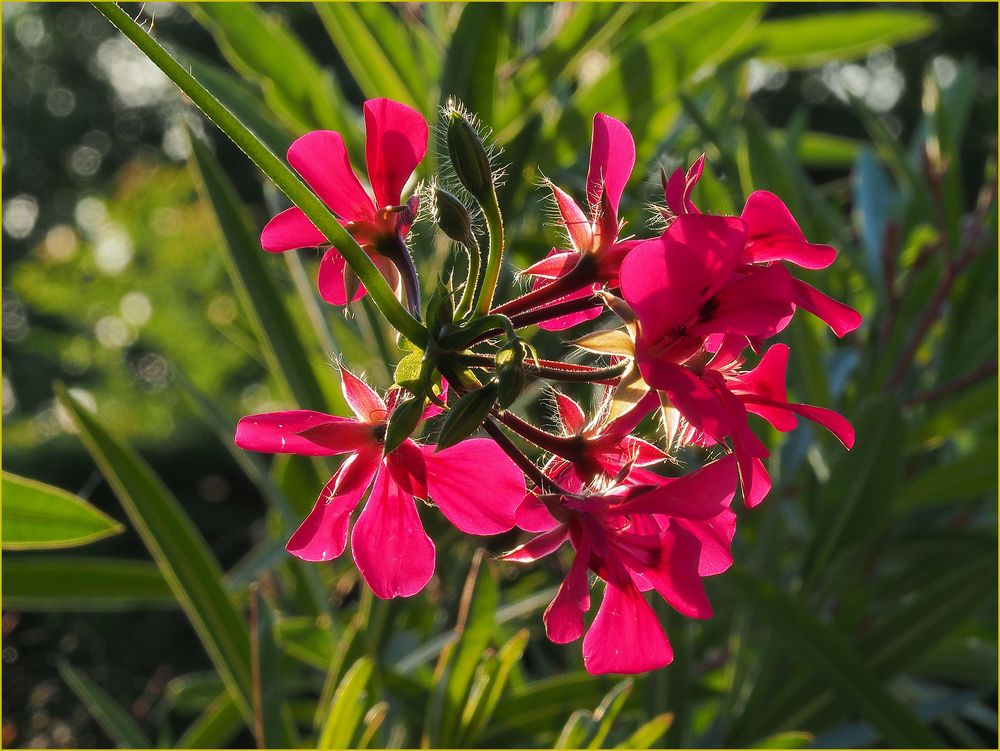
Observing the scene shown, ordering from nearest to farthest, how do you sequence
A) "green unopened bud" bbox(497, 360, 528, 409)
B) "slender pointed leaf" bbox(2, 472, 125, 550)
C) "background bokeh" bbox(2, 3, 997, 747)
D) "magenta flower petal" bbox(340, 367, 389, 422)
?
"green unopened bud" bbox(497, 360, 528, 409) → "magenta flower petal" bbox(340, 367, 389, 422) → "slender pointed leaf" bbox(2, 472, 125, 550) → "background bokeh" bbox(2, 3, 997, 747)

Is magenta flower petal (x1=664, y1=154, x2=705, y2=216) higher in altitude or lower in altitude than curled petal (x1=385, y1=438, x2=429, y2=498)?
higher

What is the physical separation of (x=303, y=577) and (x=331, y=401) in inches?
7.5

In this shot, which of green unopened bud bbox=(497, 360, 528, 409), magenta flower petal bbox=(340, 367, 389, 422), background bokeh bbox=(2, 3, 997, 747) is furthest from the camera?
background bokeh bbox=(2, 3, 997, 747)

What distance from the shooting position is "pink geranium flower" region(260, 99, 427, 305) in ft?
1.28

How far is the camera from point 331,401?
1.10m

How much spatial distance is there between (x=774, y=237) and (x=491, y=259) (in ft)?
0.35

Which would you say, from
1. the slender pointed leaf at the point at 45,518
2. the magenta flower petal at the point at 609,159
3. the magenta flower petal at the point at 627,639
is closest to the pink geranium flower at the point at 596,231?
the magenta flower petal at the point at 609,159

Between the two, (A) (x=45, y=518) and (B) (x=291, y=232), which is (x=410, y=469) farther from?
(A) (x=45, y=518)

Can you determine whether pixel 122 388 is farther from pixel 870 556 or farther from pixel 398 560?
pixel 398 560

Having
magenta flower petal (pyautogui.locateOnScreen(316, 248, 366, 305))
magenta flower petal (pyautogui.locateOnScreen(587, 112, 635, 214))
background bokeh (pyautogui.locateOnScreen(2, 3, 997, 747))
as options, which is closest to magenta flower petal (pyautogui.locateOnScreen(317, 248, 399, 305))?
magenta flower petal (pyautogui.locateOnScreen(316, 248, 366, 305))

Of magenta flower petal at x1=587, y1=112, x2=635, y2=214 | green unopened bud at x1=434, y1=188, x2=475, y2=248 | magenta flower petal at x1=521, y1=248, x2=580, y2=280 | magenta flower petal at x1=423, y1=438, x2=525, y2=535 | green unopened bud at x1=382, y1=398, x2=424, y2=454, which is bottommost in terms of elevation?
magenta flower petal at x1=423, y1=438, x2=525, y2=535

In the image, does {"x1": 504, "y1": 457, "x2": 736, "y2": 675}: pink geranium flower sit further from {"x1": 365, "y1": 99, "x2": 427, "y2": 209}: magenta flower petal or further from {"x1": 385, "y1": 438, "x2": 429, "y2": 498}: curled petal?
{"x1": 365, "y1": 99, "x2": 427, "y2": 209}: magenta flower petal

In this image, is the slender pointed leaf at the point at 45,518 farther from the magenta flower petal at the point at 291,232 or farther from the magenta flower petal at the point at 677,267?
the magenta flower petal at the point at 677,267

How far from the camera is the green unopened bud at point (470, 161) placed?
1.19 feet
